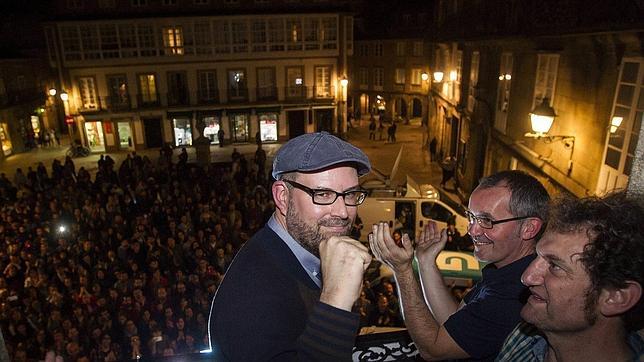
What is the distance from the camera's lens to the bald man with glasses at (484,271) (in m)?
2.83

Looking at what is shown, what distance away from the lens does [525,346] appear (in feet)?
8.21

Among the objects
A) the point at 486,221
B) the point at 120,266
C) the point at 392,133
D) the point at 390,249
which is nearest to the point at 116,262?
the point at 120,266

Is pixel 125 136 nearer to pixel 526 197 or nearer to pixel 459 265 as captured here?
pixel 459 265

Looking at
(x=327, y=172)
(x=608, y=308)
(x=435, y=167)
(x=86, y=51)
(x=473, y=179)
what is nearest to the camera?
(x=608, y=308)

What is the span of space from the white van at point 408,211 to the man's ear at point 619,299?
10865 mm

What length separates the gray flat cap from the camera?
2109 mm

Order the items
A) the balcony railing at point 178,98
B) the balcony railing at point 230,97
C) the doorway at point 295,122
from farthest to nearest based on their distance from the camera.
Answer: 1. the doorway at point 295,122
2. the balcony railing at point 178,98
3. the balcony railing at point 230,97

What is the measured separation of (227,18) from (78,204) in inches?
757

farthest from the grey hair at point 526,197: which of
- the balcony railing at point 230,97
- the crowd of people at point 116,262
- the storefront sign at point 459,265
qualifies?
the balcony railing at point 230,97

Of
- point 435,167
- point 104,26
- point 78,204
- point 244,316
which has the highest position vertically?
point 104,26

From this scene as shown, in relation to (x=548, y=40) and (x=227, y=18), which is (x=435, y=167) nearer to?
(x=548, y=40)

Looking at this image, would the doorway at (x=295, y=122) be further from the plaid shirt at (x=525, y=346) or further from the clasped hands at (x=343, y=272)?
the clasped hands at (x=343, y=272)

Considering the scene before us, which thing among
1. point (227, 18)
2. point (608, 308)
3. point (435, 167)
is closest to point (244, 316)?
point (608, 308)

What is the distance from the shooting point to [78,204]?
13.2 metres
